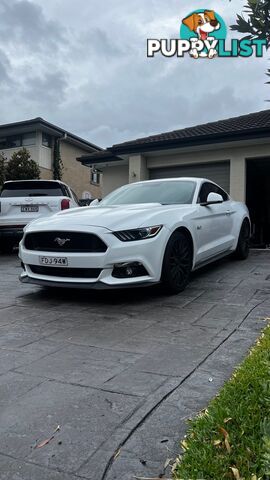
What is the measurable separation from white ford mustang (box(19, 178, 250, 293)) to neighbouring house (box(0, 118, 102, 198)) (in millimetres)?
15328

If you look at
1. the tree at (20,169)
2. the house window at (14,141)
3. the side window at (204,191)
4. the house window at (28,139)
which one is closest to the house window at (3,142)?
the house window at (14,141)

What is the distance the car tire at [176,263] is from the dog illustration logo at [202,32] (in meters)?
8.37

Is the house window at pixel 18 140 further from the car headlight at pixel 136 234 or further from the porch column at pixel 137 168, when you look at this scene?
the car headlight at pixel 136 234

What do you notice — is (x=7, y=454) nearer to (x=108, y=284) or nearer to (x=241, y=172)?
(x=108, y=284)

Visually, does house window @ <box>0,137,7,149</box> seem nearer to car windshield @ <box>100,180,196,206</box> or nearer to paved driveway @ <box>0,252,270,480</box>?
car windshield @ <box>100,180,196,206</box>

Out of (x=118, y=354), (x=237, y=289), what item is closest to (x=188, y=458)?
(x=118, y=354)

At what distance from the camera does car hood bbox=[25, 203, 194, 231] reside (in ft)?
16.2

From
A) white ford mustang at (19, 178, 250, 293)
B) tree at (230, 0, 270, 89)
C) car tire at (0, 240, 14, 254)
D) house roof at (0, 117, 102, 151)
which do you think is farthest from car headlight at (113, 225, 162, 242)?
house roof at (0, 117, 102, 151)

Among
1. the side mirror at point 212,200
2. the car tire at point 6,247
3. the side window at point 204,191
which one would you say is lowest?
the car tire at point 6,247

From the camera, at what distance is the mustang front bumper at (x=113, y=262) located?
15.5ft

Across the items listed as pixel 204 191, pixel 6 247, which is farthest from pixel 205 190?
pixel 6 247

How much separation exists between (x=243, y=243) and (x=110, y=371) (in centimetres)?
551

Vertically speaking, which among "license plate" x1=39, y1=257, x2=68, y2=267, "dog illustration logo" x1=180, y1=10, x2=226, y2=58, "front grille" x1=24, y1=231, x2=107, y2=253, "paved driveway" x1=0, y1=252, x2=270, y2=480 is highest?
"dog illustration logo" x1=180, y1=10, x2=226, y2=58

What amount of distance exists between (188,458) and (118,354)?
5.05 feet
